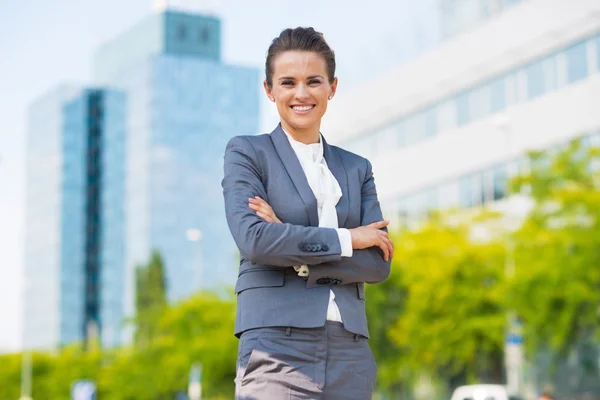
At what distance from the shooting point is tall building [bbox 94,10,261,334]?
131 m

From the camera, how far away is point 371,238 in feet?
12.0

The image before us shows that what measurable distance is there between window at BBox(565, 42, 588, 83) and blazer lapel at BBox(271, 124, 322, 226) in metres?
35.5

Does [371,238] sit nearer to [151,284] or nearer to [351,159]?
[351,159]

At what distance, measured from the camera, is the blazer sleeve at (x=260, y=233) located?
3.50 m

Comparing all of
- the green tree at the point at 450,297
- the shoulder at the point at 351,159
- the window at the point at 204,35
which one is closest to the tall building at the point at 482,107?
the green tree at the point at 450,297

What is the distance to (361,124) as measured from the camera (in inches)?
2079

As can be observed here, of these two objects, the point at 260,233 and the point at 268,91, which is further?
the point at 268,91

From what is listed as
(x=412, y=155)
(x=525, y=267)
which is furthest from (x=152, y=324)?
(x=525, y=267)

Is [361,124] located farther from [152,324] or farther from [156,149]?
[156,149]

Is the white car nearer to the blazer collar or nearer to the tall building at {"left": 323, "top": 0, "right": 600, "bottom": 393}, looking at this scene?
the tall building at {"left": 323, "top": 0, "right": 600, "bottom": 393}

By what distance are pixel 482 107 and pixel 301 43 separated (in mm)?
40156

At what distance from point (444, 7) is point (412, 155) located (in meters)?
6.88

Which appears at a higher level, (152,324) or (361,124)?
(361,124)

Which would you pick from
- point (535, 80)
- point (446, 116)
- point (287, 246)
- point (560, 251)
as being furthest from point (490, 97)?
point (287, 246)
